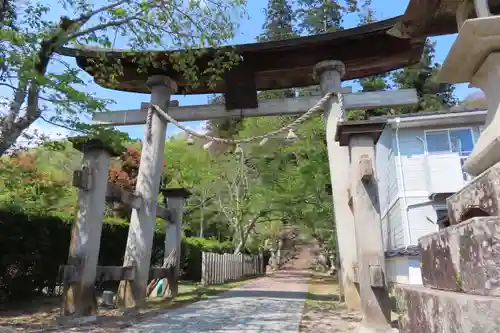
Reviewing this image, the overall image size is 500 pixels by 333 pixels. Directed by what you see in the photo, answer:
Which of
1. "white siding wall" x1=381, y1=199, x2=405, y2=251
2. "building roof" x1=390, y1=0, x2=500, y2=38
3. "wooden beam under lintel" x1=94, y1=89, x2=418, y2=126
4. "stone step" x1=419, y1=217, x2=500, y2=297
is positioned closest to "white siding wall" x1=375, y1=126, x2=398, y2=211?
"white siding wall" x1=381, y1=199, x2=405, y2=251

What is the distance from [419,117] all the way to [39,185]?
12380 millimetres

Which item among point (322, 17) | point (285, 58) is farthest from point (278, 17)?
point (285, 58)

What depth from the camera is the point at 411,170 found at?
1224 cm

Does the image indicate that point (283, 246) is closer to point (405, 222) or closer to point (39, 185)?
point (405, 222)

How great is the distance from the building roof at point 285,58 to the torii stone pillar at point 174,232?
2.68 metres

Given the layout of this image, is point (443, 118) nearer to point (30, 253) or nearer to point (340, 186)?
point (340, 186)

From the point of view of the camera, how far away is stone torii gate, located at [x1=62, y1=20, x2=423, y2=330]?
644cm

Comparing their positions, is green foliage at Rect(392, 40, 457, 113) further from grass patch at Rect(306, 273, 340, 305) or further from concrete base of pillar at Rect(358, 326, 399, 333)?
concrete base of pillar at Rect(358, 326, 399, 333)

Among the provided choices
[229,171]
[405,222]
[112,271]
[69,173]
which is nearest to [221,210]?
[229,171]

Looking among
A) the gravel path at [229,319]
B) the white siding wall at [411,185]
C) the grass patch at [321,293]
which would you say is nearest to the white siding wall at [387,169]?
the white siding wall at [411,185]

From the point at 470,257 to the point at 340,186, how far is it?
16.0 feet

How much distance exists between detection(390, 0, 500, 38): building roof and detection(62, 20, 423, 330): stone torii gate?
3478mm

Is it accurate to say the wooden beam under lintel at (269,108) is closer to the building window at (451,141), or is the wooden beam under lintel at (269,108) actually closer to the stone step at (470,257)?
the stone step at (470,257)

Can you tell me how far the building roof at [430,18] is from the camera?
8.30 ft
